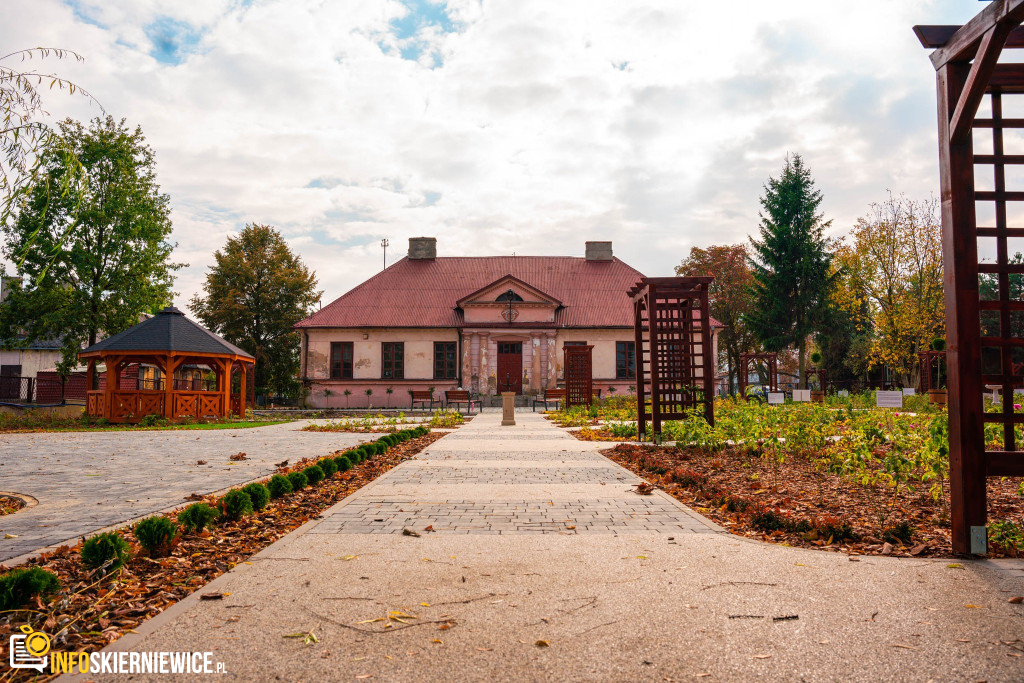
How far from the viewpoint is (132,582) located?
3705mm

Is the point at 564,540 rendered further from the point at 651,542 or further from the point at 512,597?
the point at 512,597

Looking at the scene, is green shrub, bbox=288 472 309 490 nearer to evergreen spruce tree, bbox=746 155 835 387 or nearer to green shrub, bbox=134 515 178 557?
green shrub, bbox=134 515 178 557

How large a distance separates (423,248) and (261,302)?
1109cm

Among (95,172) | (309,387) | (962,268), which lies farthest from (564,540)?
(309,387)

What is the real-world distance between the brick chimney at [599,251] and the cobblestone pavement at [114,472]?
95.2 ft

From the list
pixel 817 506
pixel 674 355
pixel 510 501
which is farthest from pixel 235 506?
pixel 674 355

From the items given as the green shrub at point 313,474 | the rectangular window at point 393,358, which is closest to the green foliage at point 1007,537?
the green shrub at point 313,474

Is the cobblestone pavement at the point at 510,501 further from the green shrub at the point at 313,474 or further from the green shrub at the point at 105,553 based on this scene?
the green shrub at the point at 105,553

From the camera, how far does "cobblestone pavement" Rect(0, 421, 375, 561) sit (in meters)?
5.27

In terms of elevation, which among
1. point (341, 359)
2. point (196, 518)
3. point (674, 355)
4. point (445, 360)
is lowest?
point (196, 518)

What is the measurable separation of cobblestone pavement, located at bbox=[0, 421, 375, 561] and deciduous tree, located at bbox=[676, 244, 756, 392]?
38976mm

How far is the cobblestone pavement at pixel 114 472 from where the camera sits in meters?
5.27

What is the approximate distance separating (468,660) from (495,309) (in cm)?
3359

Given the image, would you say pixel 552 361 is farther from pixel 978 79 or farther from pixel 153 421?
pixel 978 79
